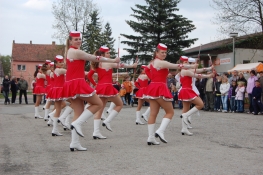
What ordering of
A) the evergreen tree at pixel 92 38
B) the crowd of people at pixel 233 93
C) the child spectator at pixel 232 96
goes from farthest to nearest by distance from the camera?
the evergreen tree at pixel 92 38 → the child spectator at pixel 232 96 → the crowd of people at pixel 233 93

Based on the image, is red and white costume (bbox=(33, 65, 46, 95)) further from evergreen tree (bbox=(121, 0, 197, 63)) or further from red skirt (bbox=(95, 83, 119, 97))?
evergreen tree (bbox=(121, 0, 197, 63))

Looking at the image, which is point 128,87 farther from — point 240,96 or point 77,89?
point 77,89

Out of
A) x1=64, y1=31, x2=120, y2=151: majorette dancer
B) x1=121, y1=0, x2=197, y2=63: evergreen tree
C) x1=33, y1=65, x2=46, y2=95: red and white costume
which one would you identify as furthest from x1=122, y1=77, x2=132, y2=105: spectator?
x1=64, y1=31, x2=120, y2=151: majorette dancer

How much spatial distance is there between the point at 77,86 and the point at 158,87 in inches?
77.8

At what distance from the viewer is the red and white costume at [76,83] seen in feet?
24.5

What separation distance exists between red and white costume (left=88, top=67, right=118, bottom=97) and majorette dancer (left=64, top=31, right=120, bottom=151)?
6.95ft

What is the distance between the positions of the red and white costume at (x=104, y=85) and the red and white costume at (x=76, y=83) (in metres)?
2.24

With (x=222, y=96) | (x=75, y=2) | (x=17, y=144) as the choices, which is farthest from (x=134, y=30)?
(x=17, y=144)

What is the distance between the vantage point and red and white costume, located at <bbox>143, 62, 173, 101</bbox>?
27.8ft

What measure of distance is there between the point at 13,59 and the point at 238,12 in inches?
2596

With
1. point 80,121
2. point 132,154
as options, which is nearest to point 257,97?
point 132,154

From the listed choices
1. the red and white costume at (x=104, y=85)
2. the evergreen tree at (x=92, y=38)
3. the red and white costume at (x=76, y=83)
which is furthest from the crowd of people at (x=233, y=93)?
the evergreen tree at (x=92, y=38)

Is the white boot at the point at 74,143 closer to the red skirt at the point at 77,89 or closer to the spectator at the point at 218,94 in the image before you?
the red skirt at the point at 77,89

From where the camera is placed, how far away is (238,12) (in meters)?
32.8
